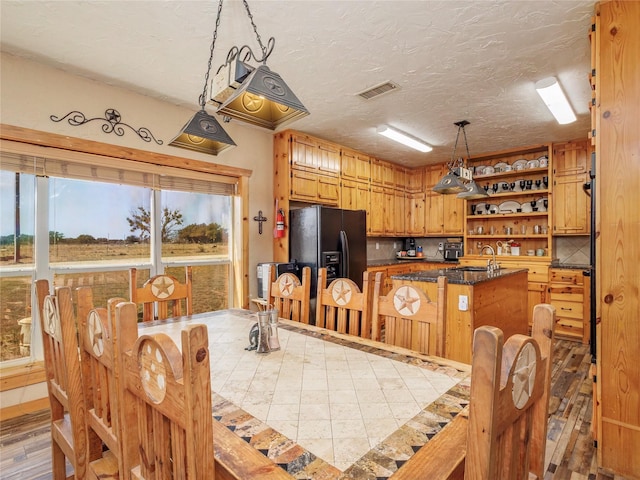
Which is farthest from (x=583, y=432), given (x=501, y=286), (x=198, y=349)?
(x=198, y=349)

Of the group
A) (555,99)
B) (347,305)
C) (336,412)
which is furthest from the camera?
(555,99)

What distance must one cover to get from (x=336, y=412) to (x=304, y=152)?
3.54 m

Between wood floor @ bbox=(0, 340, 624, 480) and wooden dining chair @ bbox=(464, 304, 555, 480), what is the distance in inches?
55.1

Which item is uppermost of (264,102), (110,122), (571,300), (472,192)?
(110,122)

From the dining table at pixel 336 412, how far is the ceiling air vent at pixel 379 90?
7.39 ft

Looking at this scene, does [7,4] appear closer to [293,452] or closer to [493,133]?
[293,452]

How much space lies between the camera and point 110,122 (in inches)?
112

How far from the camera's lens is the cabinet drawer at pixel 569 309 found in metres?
4.24

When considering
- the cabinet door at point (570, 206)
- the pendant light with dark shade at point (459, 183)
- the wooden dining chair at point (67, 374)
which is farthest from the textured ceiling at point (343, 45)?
the wooden dining chair at point (67, 374)

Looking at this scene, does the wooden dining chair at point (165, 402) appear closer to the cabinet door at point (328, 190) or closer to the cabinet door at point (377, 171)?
the cabinet door at point (328, 190)

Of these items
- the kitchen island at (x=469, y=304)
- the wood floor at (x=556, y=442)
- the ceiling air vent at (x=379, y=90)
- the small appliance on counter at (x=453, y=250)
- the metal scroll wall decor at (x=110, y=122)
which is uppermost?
the ceiling air vent at (x=379, y=90)

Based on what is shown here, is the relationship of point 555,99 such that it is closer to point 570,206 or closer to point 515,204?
point 570,206

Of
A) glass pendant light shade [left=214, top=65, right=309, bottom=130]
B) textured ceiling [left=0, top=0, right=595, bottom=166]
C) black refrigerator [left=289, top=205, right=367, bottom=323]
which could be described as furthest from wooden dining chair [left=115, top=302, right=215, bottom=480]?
black refrigerator [left=289, top=205, right=367, bottom=323]

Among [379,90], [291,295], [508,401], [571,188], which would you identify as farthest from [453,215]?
[508,401]
